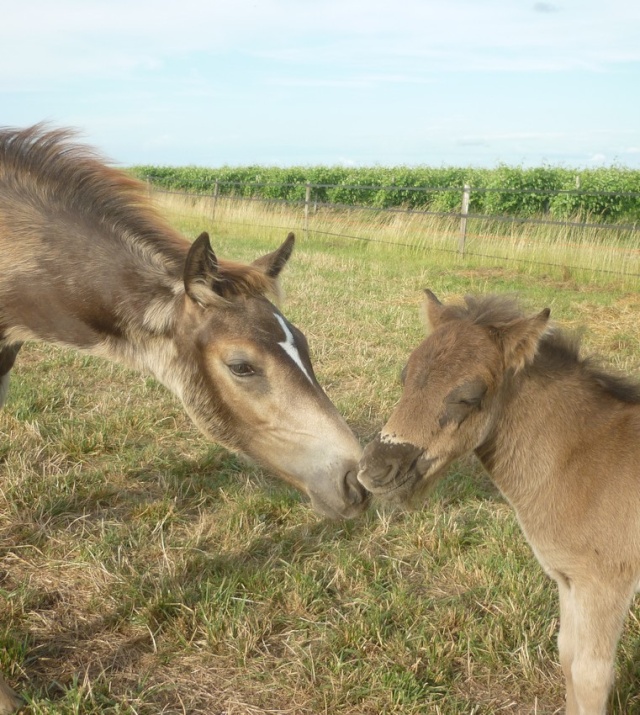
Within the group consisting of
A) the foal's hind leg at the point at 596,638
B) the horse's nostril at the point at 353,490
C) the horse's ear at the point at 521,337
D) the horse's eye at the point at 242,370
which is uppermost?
the horse's ear at the point at 521,337

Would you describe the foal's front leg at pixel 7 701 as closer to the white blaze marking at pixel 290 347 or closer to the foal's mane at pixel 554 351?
the white blaze marking at pixel 290 347

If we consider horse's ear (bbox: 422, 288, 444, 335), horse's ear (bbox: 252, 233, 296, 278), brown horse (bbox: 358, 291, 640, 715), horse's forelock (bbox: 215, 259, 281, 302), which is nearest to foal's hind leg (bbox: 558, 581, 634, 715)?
brown horse (bbox: 358, 291, 640, 715)

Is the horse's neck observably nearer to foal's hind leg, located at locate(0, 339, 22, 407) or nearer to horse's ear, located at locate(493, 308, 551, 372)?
horse's ear, located at locate(493, 308, 551, 372)

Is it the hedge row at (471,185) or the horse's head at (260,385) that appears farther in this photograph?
the hedge row at (471,185)

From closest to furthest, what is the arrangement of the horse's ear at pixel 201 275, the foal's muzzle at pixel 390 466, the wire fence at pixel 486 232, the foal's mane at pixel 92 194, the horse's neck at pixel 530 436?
the foal's muzzle at pixel 390 466
the horse's neck at pixel 530 436
the horse's ear at pixel 201 275
the foal's mane at pixel 92 194
the wire fence at pixel 486 232

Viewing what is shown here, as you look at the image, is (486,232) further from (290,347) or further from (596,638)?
(596,638)

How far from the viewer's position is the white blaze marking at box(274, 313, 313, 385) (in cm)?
294

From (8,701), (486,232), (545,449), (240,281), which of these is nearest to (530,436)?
(545,449)

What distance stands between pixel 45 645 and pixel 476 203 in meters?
27.8

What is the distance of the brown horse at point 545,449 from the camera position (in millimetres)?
2451

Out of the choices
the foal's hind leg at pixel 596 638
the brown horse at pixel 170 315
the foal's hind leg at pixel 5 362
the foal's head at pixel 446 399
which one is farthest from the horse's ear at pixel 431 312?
the foal's hind leg at pixel 5 362

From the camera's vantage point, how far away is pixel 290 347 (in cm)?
296

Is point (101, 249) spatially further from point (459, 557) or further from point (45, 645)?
point (459, 557)

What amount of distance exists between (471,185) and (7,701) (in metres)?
30.7
